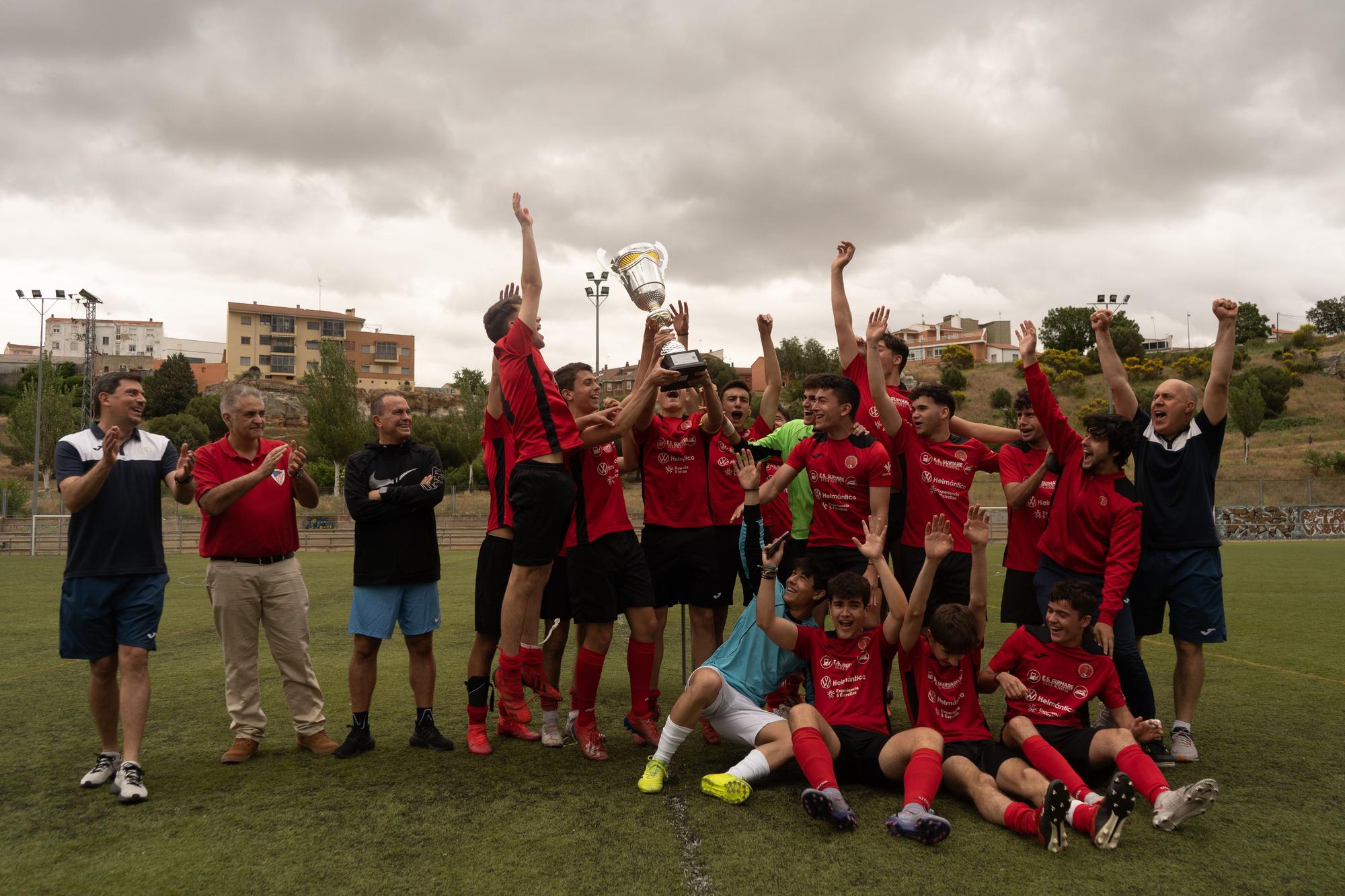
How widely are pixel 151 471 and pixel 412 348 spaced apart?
A: 350 feet

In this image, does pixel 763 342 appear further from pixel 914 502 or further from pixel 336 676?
pixel 336 676

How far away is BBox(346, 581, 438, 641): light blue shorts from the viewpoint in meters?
5.10

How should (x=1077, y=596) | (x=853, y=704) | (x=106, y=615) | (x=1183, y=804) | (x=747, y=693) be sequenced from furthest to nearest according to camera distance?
(x=747, y=693) < (x=106, y=615) < (x=853, y=704) < (x=1077, y=596) < (x=1183, y=804)

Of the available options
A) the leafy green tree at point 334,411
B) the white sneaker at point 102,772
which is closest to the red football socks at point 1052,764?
the white sneaker at point 102,772

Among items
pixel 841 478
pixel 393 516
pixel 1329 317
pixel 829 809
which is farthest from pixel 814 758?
pixel 1329 317

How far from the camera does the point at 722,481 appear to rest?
578cm

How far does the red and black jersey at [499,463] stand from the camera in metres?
5.21

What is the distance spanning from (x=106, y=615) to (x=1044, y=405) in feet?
17.0

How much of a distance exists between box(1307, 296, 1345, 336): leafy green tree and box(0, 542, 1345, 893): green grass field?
3651 inches

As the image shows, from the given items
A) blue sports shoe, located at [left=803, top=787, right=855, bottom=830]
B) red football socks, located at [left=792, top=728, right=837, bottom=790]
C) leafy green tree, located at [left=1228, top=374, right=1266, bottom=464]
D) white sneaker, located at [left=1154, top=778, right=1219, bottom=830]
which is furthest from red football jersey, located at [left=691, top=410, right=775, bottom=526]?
leafy green tree, located at [left=1228, top=374, right=1266, bottom=464]

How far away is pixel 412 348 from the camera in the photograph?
107 metres

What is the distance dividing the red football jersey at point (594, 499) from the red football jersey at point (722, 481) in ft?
2.29

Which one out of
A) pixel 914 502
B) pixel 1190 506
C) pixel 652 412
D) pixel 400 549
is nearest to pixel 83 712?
pixel 400 549

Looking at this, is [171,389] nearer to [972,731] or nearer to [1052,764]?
[972,731]
